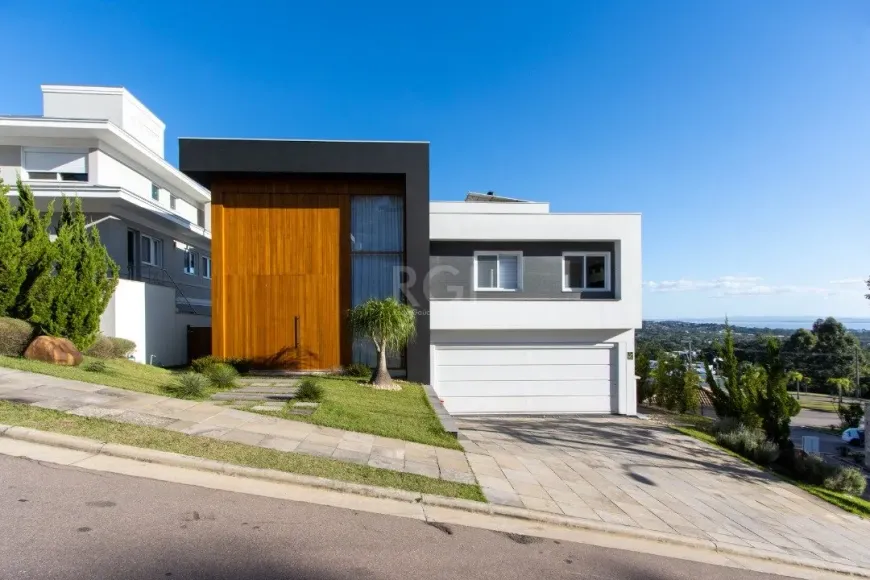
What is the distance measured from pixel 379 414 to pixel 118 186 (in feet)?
35.6

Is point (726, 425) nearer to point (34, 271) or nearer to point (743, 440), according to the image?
point (743, 440)

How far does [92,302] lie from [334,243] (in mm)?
5719

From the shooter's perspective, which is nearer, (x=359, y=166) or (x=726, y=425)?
(x=359, y=166)

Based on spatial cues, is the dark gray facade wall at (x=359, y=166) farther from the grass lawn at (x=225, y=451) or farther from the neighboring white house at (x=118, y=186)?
the grass lawn at (x=225, y=451)

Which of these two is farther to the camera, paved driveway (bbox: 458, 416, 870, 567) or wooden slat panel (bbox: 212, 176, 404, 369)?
wooden slat panel (bbox: 212, 176, 404, 369)

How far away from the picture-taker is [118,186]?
14.3 m

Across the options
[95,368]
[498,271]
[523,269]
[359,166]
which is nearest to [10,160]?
[95,368]

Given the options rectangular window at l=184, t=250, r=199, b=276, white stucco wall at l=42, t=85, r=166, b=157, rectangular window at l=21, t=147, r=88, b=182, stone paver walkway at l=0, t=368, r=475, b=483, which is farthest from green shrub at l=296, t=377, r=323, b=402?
white stucco wall at l=42, t=85, r=166, b=157

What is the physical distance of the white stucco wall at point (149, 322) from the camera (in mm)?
12875

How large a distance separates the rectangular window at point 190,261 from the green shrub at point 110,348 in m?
7.96

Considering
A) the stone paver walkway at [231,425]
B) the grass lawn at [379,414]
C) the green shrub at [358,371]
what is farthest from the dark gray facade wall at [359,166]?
the stone paver walkway at [231,425]

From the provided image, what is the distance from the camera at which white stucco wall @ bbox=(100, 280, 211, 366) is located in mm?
12875

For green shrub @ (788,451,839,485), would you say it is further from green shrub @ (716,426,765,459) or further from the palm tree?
the palm tree

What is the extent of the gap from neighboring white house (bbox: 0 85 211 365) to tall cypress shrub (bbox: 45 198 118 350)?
4.94 ft
